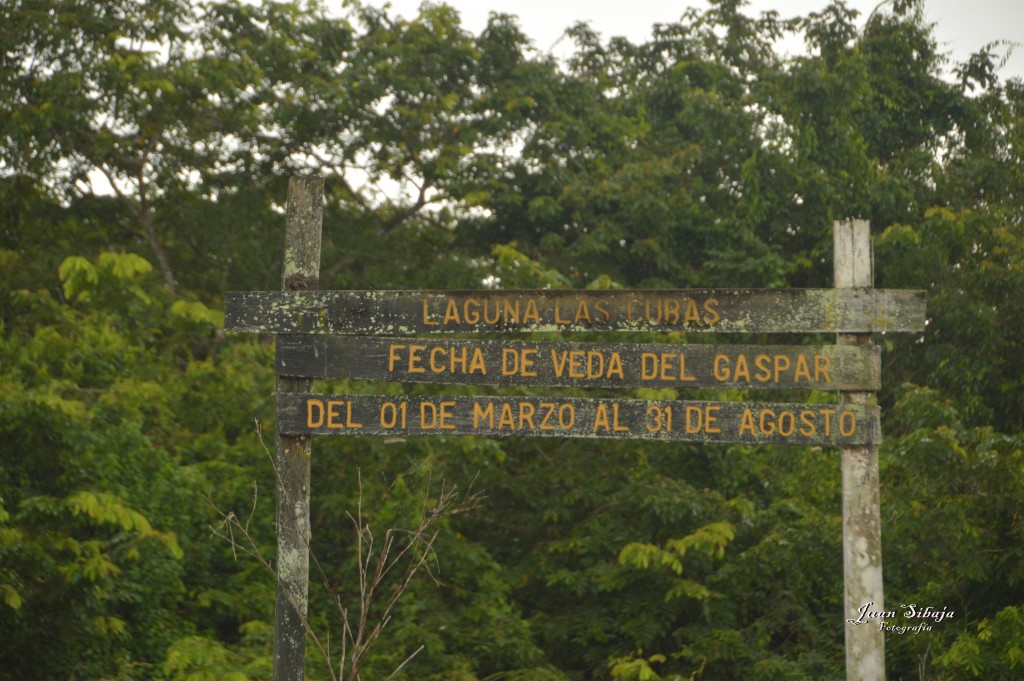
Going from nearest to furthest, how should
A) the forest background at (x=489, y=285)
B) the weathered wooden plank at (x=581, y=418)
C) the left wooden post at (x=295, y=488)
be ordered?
the weathered wooden plank at (x=581, y=418) → the left wooden post at (x=295, y=488) → the forest background at (x=489, y=285)

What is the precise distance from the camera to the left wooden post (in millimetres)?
4684

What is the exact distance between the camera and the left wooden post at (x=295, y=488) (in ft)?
15.4

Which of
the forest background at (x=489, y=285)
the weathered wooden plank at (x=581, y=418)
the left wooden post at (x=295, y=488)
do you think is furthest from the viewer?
the forest background at (x=489, y=285)

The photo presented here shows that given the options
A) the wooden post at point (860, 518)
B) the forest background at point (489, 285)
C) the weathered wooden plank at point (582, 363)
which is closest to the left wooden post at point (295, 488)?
the weathered wooden plank at point (582, 363)

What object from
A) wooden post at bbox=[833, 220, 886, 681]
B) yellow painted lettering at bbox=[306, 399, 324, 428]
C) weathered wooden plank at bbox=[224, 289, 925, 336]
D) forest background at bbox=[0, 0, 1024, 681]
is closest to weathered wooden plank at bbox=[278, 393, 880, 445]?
yellow painted lettering at bbox=[306, 399, 324, 428]

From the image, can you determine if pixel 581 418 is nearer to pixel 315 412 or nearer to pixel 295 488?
pixel 315 412

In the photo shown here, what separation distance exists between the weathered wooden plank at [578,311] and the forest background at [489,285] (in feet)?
6.08

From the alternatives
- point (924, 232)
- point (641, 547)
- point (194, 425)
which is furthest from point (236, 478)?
point (924, 232)

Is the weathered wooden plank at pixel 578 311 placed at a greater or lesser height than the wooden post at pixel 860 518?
greater

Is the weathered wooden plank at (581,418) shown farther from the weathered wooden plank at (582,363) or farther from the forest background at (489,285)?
the forest background at (489,285)

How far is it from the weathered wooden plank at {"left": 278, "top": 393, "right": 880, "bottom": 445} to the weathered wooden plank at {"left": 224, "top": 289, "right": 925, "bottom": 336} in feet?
1.03

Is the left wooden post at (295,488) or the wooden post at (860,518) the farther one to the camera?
the left wooden post at (295,488)

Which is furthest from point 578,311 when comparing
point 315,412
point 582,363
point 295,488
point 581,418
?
A: point 295,488

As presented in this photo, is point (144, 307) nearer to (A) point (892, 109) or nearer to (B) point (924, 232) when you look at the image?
(B) point (924, 232)
